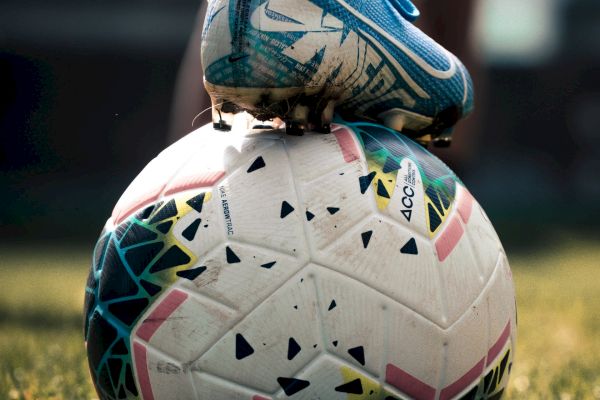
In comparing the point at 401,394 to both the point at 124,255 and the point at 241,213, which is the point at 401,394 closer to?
the point at 241,213

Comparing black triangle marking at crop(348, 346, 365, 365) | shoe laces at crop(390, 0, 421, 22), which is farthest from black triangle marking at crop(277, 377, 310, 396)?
shoe laces at crop(390, 0, 421, 22)

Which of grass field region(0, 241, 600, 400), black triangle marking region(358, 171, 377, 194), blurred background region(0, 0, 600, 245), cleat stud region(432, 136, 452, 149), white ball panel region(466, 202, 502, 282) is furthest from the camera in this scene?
blurred background region(0, 0, 600, 245)

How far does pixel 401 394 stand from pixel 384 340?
0.44 ft

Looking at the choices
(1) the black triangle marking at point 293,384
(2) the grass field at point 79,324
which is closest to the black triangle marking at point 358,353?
(1) the black triangle marking at point 293,384

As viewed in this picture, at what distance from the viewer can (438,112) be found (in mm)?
2354

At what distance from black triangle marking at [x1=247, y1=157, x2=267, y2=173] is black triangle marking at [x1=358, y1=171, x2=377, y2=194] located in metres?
0.21

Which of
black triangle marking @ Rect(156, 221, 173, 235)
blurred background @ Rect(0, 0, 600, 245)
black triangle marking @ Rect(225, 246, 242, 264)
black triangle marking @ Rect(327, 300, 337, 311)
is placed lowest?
blurred background @ Rect(0, 0, 600, 245)

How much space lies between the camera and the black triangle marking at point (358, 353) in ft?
6.50

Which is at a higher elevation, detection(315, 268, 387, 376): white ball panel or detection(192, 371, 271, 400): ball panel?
detection(315, 268, 387, 376): white ball panel

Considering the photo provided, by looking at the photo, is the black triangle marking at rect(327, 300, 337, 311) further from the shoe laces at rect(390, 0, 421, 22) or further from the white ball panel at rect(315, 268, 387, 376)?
the shoe laces at rect(390, 0, 421, 22)

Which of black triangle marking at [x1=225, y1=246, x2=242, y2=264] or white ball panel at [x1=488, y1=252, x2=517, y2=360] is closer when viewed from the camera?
black triangle marking at [x1=225, y1=246, x2=242, y2=264]

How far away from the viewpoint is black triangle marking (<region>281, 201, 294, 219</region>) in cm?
201

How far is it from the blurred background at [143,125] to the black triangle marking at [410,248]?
303cm

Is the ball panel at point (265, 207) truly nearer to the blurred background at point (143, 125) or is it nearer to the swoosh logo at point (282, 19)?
the swoosh logo at point (282, 19)
